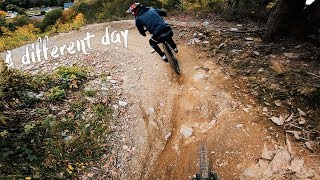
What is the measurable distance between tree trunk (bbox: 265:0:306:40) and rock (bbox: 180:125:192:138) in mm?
4639

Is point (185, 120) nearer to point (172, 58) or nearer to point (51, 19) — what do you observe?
point (172, 58)

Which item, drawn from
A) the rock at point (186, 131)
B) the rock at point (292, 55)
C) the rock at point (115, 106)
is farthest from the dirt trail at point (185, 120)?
the rock at point (292, 55)

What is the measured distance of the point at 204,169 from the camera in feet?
18.1

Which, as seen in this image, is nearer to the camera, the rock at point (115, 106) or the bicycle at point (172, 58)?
the rock at point (115, 106)

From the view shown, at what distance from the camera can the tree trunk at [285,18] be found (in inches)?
360

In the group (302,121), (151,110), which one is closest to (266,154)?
(302,121)

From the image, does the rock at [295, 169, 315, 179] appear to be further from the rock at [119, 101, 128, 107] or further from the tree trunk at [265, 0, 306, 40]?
the tree trunk at [265, 0, 306, 40]

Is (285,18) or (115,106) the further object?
(285,18)

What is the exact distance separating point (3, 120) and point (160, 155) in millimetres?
3229

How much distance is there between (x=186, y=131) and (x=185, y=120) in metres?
0.38

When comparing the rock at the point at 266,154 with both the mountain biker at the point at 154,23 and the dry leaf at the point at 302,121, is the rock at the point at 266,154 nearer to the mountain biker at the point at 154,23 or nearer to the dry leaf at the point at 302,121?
the dry leaf at the point at 302,121

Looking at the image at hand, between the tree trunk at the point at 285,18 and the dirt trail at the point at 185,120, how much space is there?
2.28 m

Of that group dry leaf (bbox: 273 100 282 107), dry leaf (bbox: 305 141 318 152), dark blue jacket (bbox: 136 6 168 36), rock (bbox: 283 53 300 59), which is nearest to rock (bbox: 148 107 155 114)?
dark blue jacket (bbox: 136 6 168 36)

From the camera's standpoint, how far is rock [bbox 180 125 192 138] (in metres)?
6.68
